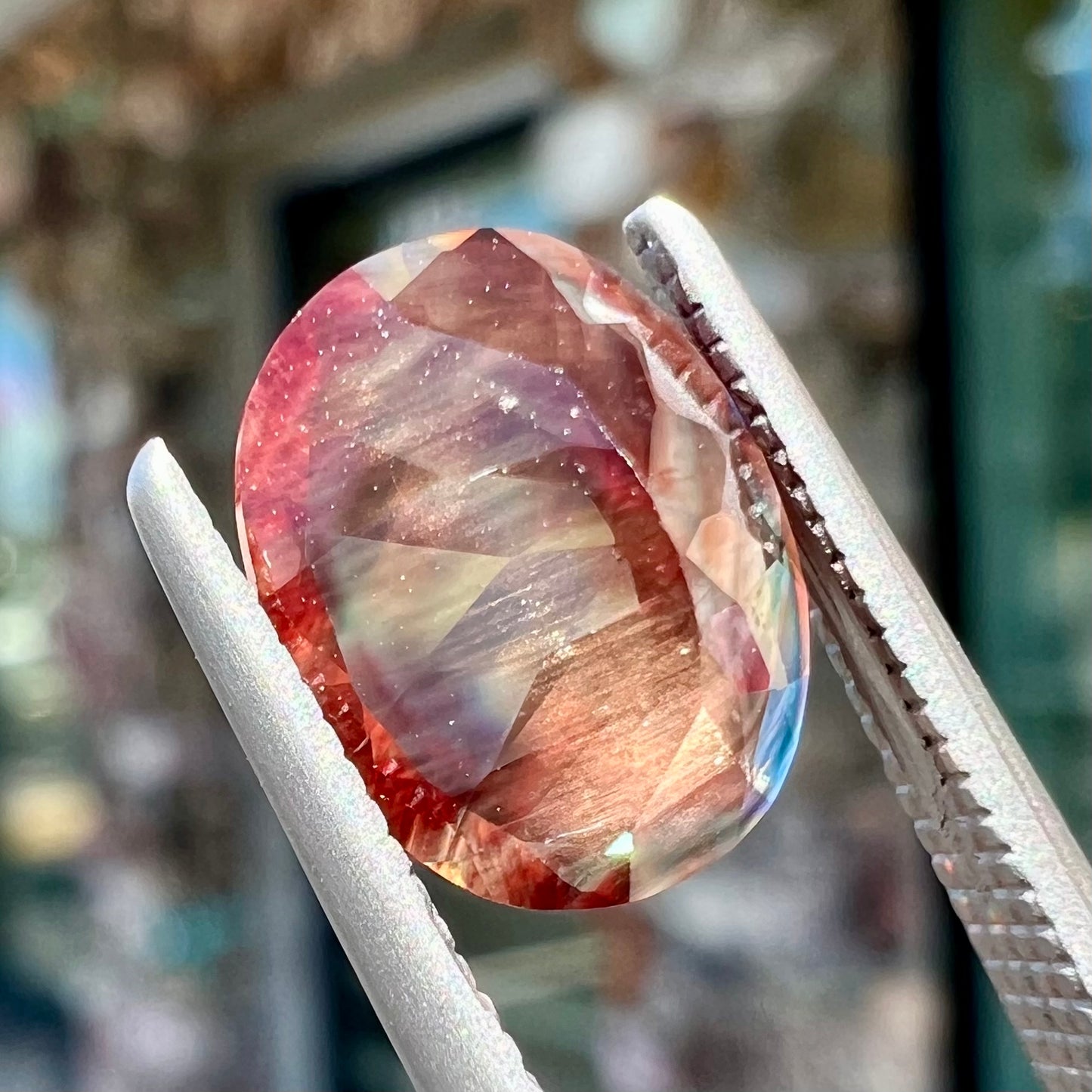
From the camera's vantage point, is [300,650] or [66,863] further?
[66,863]

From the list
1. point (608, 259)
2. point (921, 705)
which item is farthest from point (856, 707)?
point (608, 259)

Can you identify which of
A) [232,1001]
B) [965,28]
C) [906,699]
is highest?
[965,28]

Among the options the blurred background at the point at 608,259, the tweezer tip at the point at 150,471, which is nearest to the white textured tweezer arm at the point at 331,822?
the tweezer tip at the point at 150,471

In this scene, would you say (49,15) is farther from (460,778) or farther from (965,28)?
(460,778)

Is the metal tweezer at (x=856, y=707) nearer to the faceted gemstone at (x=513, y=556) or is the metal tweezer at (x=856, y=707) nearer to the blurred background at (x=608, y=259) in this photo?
the faceted gemstone at (x=513, y=556)

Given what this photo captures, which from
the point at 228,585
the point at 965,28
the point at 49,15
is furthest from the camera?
the point at 49,15

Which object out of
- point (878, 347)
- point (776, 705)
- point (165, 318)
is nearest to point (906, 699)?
point (776, 705)

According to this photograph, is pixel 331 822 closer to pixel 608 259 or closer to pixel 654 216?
pixel 654 216
